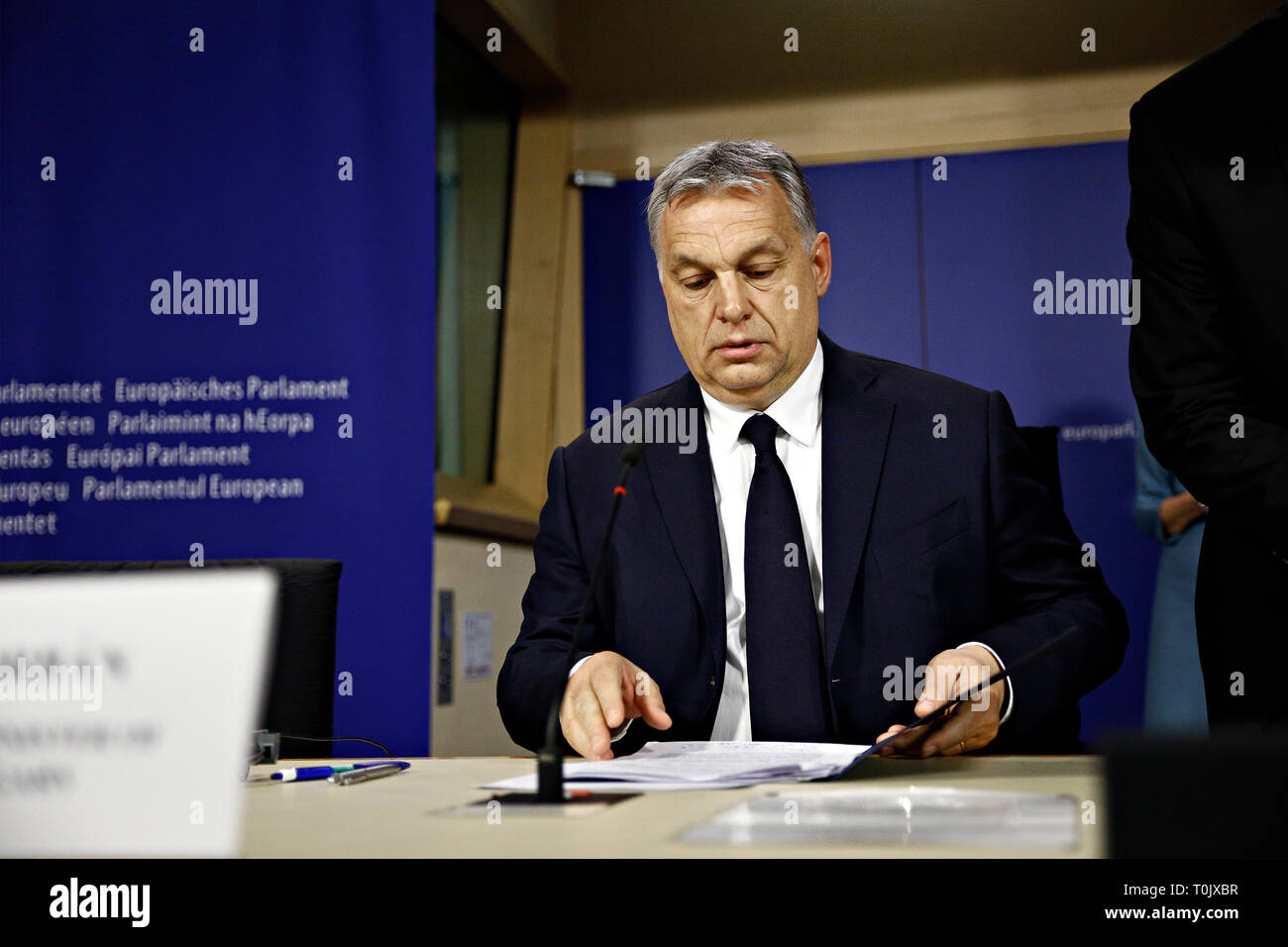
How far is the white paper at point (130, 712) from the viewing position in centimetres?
68

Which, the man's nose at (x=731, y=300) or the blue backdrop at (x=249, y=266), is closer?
the man's nose at (x=731, y=300)

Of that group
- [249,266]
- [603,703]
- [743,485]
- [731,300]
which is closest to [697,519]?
[743,485]

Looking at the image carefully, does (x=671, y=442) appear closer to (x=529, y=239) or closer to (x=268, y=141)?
(x=268, y=141)

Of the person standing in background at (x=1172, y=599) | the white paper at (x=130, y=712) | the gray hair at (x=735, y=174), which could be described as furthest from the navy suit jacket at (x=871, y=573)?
the person standing in background at (x=1172, y=599)

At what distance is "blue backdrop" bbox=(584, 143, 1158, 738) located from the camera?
3.78 m

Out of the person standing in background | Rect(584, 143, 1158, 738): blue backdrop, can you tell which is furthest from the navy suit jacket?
Rect(584, 143, 1158, 738): blue backdrop

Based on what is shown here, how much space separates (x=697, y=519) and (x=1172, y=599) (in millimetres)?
2097

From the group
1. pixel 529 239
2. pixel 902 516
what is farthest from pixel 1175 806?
pixel 529 239

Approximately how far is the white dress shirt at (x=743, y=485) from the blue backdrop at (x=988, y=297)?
225cm

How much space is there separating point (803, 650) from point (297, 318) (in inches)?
63.2

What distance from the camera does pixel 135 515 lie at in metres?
2.68

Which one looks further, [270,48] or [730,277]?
[270,48]

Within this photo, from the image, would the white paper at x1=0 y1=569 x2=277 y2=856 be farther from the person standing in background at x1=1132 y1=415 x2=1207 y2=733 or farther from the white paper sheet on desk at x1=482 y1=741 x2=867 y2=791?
the person standing in background at x1=1132 y1=415 x2=1207 y2=733

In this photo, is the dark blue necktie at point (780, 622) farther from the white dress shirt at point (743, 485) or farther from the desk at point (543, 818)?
the desk at point (543, 818)
